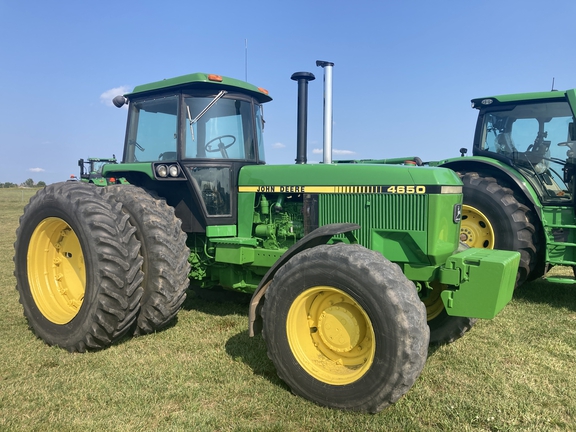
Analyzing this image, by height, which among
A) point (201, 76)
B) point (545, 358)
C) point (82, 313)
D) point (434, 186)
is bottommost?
point (545, 358)

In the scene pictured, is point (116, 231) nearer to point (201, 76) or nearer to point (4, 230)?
point (201, 76)

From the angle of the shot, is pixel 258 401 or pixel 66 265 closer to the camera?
pixel 258 401

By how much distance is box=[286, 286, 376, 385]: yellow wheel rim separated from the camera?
11.3ft

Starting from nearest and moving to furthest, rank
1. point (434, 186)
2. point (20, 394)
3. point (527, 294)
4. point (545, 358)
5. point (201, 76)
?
point (20, 394) → point (434, 186) → point (545, 358) → point (201, 76) → point (527, 294)

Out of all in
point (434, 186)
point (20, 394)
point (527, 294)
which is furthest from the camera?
point (527, 294)

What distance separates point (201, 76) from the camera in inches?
184

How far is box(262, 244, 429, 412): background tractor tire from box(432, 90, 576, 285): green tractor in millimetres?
3489

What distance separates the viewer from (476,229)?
653 centimetres

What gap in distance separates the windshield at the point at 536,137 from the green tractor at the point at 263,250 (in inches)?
118

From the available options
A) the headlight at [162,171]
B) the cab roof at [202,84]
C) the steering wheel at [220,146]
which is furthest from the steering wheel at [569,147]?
the headlight at [162,171]

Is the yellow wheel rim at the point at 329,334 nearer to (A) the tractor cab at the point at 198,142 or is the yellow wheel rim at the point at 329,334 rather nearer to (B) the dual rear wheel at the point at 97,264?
(B) the dual rear wheel at the point at 97,264

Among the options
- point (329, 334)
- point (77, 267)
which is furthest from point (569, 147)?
point (77, 267)

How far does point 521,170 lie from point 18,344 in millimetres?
6304

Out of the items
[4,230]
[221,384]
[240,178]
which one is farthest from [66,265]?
[4,230]
